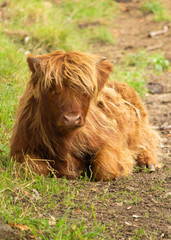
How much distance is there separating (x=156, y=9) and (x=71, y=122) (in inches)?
405

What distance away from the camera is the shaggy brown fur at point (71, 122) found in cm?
359

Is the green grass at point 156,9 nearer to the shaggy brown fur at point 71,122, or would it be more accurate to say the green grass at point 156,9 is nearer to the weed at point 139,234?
the shaggy brown fur at point 71,122

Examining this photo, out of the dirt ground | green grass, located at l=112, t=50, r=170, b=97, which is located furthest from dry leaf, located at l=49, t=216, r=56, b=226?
green grass, located at l=112, t=50, r=170, b=97

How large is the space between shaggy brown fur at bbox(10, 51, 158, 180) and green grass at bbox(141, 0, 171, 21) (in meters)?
8.01

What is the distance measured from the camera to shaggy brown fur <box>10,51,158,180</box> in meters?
3.59

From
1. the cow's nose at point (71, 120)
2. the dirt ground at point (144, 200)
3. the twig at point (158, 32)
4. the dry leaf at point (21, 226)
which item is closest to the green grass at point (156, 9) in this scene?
the twig at point (158, 32)

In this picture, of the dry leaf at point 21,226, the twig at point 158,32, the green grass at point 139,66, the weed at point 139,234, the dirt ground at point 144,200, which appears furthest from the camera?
the twig at point 158,32

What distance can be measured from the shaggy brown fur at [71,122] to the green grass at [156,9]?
8.01 metres

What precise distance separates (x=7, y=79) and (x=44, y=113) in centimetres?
215

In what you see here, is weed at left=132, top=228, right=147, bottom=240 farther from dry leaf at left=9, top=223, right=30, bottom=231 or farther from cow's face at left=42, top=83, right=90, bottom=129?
cow's face at left=42, top=83, right=90, bottom=129

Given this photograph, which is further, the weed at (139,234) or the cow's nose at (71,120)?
the cow's nose at (71,120)

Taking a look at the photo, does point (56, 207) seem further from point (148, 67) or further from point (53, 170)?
point (148, 67)

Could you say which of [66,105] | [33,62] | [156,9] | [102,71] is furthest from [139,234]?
[156,9]

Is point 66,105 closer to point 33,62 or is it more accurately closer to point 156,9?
point 33,62
